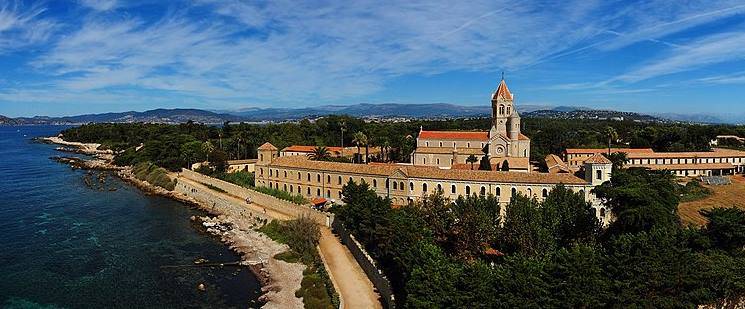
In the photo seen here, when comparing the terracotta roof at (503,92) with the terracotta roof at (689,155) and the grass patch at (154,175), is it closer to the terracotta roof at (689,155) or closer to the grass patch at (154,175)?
the terracotta roof at (689,155)

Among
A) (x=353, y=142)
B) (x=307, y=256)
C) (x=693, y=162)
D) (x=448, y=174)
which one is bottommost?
(x=307, y=256)

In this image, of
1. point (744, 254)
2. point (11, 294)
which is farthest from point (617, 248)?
point (11, 294)

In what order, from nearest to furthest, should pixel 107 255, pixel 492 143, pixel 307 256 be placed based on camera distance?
pixel 307 256 → pixel 107 255 → pixel 492 143

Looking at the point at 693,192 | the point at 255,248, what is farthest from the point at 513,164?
the point at 255,248

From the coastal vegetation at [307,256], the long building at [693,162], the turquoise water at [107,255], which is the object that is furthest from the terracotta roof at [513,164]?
the turquoise water at [107,255]

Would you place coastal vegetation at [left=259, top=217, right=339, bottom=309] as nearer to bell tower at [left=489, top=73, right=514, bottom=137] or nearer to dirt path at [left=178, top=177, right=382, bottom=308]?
dirt path at [left=178, top=177, right=382, bottom=308]

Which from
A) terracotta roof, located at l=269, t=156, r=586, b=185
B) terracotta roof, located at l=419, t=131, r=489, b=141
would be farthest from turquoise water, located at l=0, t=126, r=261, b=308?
→ terracotta roof, located at l=419, t=131, r=489, b=141

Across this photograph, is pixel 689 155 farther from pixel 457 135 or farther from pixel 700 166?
pixel 457 135
